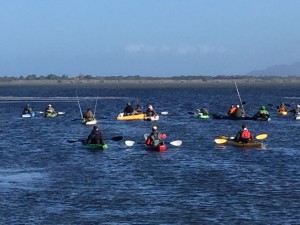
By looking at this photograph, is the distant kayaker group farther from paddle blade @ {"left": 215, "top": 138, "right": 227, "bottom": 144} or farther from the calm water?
the calm water

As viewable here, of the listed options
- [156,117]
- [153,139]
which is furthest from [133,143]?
[156,117]

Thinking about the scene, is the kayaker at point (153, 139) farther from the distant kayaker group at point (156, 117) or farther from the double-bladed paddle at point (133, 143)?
the double-bladed paddle at point (133, 143)

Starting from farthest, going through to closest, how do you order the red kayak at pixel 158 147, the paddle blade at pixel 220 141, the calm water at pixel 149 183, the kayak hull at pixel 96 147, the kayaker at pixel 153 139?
the paddle blade at pixel 220 141 < the kayak hull at pixel 96 147 < the kayaker at pixel 153 139 < the red kayak at pixel 158 147 < the calm water at pixel 149 183

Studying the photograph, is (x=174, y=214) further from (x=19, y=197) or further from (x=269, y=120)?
(x=269, y=120)

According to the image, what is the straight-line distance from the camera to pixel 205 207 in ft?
99.3

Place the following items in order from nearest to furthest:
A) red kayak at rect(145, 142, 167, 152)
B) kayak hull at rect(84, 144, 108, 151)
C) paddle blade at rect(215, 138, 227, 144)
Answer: red kayak at rect(145, 142, 167, 152) < kayak hull at rect(84, 144, 108, 151) < paddle blade at rect(215, 138, 227, 144)

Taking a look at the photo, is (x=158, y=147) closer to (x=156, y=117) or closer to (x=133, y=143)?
(x=133, y=143)

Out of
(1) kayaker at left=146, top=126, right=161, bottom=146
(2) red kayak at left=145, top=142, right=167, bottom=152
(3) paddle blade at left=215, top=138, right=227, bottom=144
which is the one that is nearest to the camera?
(2) red kayak at left=145, top=142, right=167, bottom=152

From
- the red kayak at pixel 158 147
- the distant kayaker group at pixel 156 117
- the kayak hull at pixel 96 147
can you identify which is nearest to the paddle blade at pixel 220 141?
the distant kayaker group at pixel 156 117

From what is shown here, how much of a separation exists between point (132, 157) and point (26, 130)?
2300 centimetres

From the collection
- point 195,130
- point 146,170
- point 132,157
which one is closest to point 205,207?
point 146,170

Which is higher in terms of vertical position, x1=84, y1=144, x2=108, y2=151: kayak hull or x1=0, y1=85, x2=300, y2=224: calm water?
x1=84, y1=144, x2=108, y2=151: kayak hull

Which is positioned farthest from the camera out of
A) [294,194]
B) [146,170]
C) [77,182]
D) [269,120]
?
[269,120]

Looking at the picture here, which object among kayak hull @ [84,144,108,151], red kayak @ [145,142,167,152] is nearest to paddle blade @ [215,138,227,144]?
red kayak @ [145,142,167,152]
